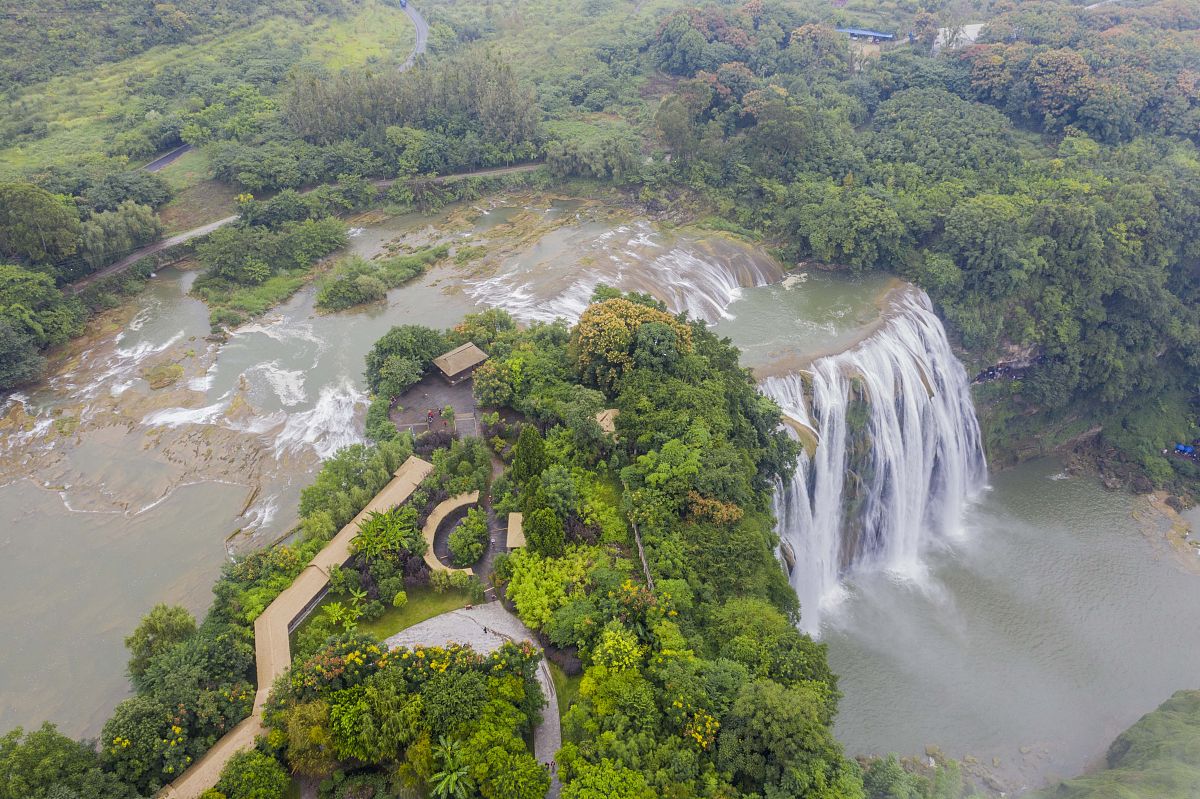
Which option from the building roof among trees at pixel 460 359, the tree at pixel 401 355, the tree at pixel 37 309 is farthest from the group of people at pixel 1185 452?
the tree at pixel 37 309

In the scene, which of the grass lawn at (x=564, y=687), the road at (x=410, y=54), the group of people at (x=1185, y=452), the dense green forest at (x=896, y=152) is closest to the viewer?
the grass lawn at (x=564, y=687)

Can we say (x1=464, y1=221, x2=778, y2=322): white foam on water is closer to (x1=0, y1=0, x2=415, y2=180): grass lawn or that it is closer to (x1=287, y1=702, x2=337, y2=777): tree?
(x1=287, y1=702, x2=337, y2=777): tree

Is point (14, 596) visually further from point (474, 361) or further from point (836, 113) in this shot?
point (836, 113)

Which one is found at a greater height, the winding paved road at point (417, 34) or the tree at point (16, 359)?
the winding paved road at point (417, 34)

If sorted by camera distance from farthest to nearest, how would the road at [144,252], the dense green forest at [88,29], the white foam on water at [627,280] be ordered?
the dense green forest at [88,29] < the road at [144,252] < the white foam on water at [627,280]

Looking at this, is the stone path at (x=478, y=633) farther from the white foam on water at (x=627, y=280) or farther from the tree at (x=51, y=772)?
the white foam on water at (x=627, y=280)

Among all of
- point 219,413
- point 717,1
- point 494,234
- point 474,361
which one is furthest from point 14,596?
Result: point 717,1
